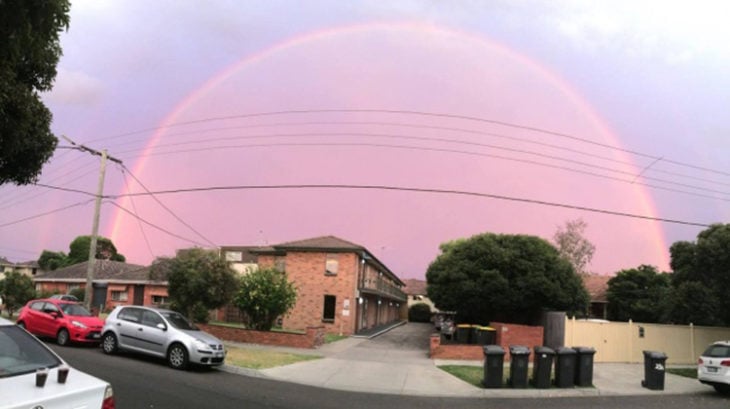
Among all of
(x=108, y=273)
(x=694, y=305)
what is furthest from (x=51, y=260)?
(x=694, y=305)

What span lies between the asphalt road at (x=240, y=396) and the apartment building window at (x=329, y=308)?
791 inches

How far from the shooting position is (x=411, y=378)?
15227mm

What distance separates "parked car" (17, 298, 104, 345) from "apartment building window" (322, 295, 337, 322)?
1785cm

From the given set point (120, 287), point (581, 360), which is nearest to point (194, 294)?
point (581, 360)

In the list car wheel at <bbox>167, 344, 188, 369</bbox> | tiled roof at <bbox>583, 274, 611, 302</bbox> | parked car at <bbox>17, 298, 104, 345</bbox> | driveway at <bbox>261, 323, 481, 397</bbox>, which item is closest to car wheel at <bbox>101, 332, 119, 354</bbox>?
parked car at <bbox>17, 298, 104, 345</bbox>

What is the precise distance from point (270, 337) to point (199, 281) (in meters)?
4.11

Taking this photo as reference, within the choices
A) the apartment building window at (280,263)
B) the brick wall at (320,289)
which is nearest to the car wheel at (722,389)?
the brick wall at (320,289)

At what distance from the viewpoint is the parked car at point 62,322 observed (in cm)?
1733

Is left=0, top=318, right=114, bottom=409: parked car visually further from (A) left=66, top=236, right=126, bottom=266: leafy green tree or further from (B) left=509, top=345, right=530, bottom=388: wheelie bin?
(A) left=66, top=236, right=126, bottom=266: leafy green tree

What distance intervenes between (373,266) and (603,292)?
77.4 feet

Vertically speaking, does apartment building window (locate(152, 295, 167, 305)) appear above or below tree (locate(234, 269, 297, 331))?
below

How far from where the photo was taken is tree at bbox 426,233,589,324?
24.9m

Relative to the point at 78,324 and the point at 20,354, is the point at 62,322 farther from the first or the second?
the point at 20,354

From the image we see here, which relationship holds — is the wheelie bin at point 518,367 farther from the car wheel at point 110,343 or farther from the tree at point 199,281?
the tree at point 199,281
